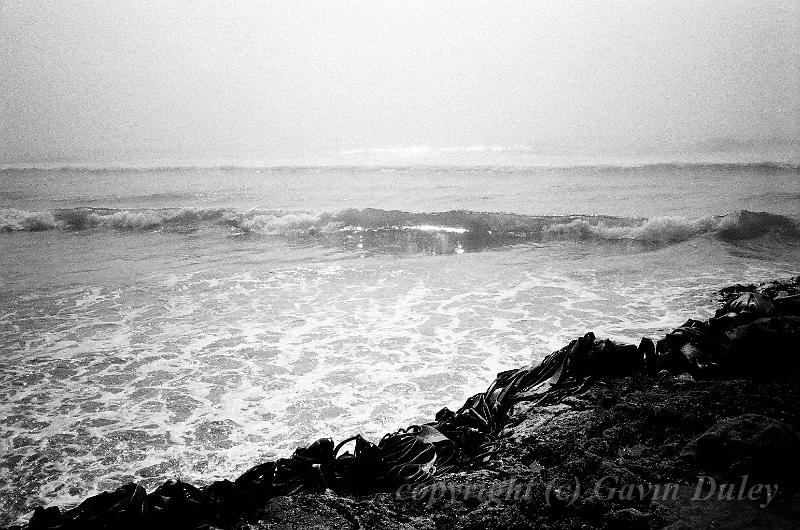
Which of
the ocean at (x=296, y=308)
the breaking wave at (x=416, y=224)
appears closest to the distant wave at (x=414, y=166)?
the ocean at (x=296, y=308)

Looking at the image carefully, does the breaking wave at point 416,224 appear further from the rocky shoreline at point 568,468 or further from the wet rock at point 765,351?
the rocky shoreline at point 568,468

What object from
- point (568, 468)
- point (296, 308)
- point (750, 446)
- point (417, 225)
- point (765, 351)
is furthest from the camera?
point (417, 225)

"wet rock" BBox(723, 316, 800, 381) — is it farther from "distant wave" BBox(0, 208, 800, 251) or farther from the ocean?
"distant wave" BBox(0, 208, 800, 251)

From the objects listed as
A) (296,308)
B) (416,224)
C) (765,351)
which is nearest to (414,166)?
(416,224)

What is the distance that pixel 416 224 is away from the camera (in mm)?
15180

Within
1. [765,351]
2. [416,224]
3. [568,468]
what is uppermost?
[416,224]

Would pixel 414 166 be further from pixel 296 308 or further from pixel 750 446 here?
pixel 750 446

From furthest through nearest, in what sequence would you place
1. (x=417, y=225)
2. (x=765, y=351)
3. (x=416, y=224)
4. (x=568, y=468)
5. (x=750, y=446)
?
(x=416, y=224), (x=417, y=225), (x=765, y=351), (x=568, y=468), (x=750, y=446)

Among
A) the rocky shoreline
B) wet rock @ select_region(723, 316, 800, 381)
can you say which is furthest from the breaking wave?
the rocky shoreline

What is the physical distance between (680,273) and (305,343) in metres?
6.52

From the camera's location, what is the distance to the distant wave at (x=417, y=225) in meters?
12.3

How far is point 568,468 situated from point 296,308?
197 inches

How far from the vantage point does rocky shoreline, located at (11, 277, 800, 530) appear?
221 centimetres

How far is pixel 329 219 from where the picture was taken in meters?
15.7
